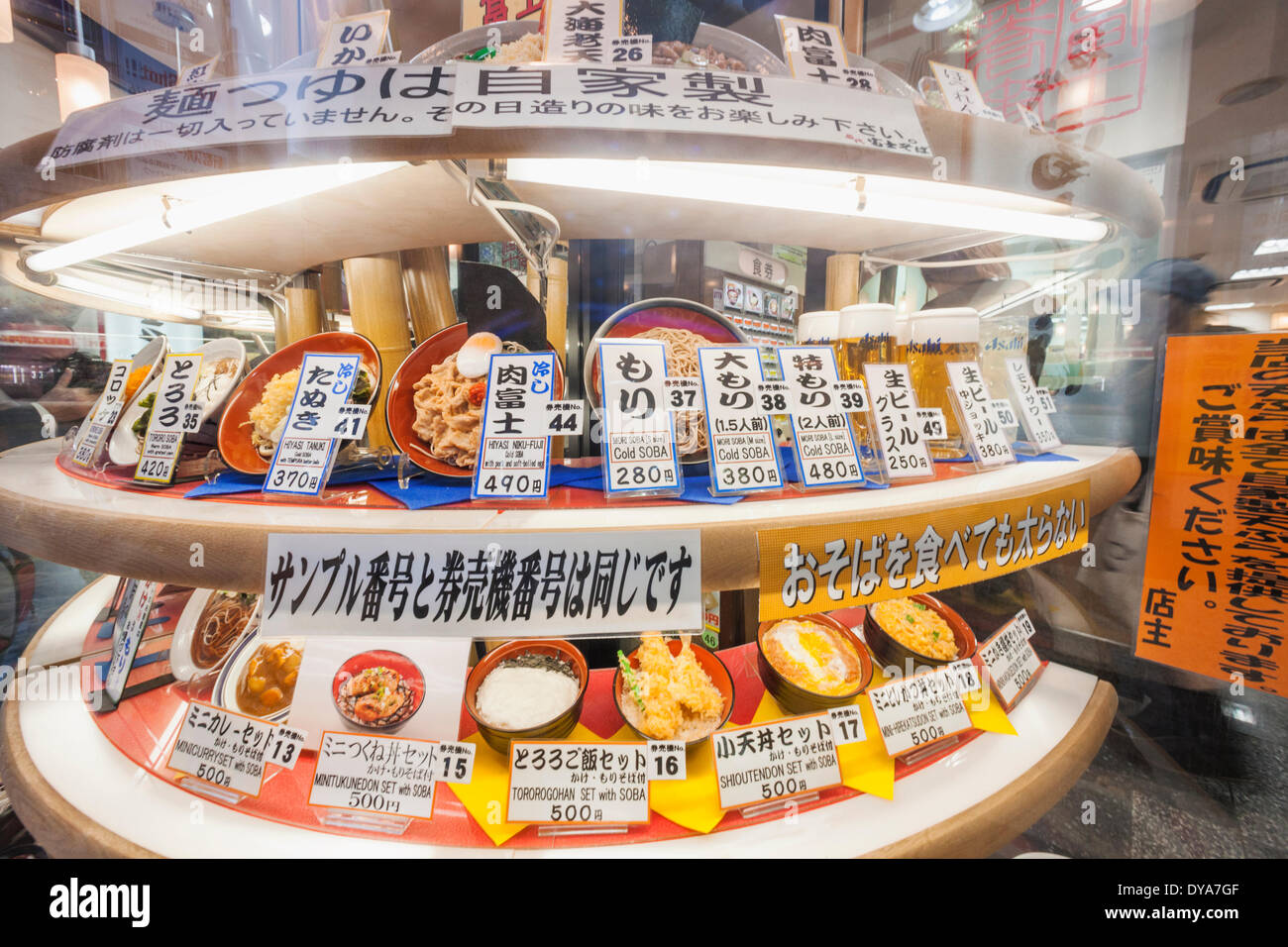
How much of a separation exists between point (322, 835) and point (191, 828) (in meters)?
0.19

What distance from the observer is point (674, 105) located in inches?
22.8

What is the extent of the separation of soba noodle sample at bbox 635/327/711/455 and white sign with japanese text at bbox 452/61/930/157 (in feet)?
1.13

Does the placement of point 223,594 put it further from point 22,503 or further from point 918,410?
point 918,410

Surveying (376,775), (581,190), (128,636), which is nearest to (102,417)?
(128,636)

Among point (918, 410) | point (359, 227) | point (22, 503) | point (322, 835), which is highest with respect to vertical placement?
point (359, 227)

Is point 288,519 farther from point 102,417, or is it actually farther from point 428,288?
point 428,288

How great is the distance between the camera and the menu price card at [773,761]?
2.54ft

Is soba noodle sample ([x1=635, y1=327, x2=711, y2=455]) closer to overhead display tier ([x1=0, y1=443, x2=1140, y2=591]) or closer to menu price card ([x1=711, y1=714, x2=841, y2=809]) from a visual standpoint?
overhead display tier ([x1=0, y1=443, x2=1140, y2=591])

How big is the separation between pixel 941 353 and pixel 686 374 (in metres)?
0.64

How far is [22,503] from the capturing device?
2.18 feet

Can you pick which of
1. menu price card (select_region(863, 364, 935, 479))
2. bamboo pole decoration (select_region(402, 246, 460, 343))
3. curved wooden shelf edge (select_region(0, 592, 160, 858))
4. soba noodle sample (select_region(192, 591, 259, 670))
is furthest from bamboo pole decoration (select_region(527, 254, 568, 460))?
curved wooden shelf edge (select_region(0, 592, 160, 858))

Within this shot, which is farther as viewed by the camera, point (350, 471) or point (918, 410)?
point (918, 410)

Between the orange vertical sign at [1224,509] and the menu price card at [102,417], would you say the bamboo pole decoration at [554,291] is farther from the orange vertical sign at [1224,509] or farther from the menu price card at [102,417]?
the orange vertical sign at [1224,509]
